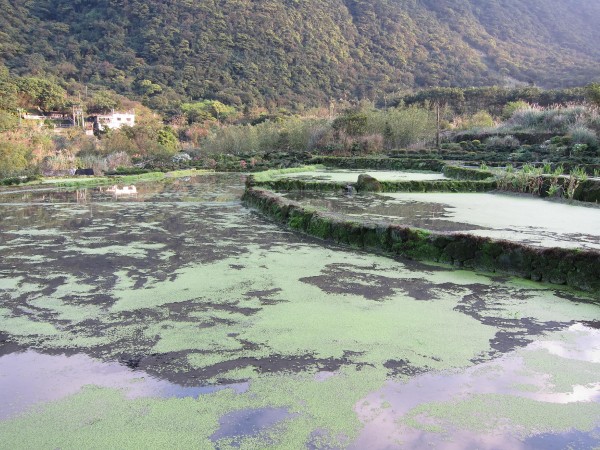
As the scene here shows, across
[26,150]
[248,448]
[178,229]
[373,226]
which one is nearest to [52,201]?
[178,229]

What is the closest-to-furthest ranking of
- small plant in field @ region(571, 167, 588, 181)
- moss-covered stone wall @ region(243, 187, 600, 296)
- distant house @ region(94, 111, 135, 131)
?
moss-covered stone wall @ region(243, 187, 600, 296), small plant in field @ region(571, 167, 588, 181), distant house @ region(94, 111, 135, 131)

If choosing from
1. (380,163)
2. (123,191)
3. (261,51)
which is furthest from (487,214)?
(261,51)

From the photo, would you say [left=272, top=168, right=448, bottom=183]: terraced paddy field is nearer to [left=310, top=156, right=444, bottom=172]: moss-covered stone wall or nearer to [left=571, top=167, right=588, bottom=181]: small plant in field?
[left=310, top=156, right=444, bottom=172]: moss-covered stone wall

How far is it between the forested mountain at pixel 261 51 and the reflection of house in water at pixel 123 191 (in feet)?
137

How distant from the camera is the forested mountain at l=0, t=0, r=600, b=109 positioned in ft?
204

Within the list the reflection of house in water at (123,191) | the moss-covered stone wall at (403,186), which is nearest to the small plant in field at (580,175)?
the moss-covered stone wall at (403,186)

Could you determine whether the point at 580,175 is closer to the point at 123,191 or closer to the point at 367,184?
the point at 367,184

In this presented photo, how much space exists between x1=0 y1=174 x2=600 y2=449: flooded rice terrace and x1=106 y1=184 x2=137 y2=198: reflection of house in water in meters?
8.49

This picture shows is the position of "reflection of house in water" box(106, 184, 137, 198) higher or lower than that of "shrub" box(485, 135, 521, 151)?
lower

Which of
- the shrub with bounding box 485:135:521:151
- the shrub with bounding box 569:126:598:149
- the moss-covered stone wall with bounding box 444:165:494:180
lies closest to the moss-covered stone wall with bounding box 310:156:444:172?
the moss-covered stone wall with bounding box 444:165:494:180

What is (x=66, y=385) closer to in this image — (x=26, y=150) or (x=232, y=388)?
(x=232, y=388)

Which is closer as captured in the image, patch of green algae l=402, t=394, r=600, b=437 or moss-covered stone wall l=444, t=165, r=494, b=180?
patch of green algae l=402, t=394, r=600, b=437

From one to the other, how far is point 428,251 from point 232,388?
408 cm

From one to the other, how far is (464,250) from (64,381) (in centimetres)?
468
